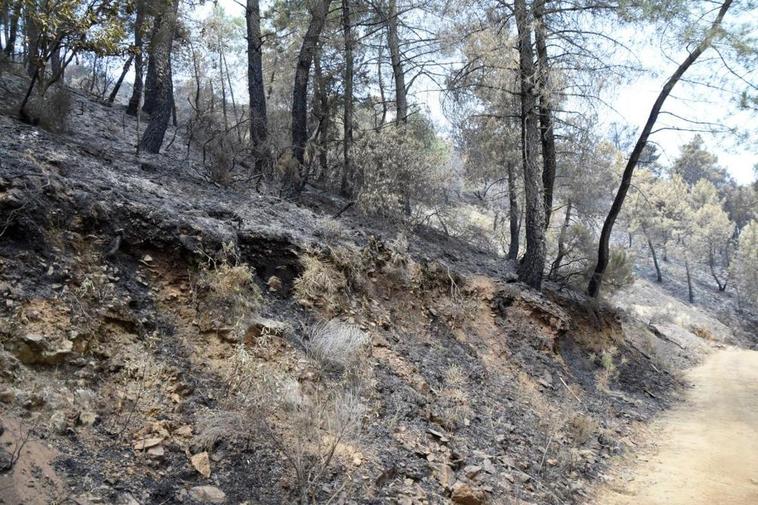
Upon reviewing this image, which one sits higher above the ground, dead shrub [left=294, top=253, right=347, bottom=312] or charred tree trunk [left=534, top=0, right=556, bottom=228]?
charred tree trunk [left=534, top=0, right=556, bottom=228]

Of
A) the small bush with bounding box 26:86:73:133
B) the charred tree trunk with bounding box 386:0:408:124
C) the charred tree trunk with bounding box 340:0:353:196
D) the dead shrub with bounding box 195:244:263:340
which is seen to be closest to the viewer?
the dead shrub with bounding box 195:244:263:340

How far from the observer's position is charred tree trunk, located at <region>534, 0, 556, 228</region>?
363 inches

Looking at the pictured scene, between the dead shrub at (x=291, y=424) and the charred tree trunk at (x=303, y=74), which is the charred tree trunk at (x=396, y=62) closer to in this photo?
the charred tree trunk at (x=303, y=74)

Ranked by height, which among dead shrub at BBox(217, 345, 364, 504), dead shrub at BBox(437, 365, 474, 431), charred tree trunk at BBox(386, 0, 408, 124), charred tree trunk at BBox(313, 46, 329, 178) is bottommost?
dead shrub at BBox(437, 365, 474, 431)

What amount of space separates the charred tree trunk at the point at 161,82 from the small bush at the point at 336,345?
455 centimetres

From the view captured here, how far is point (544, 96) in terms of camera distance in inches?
372

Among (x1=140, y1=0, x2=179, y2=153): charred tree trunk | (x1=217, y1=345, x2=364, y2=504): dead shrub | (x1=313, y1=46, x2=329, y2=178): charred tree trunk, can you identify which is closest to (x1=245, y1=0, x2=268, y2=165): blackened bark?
(x1=313, y1=46, x2=329, y2=178): charred tree trunk

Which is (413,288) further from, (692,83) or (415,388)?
(692,83)

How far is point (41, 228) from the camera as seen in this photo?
13.5 ft

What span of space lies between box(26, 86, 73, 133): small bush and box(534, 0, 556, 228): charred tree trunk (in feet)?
25.0

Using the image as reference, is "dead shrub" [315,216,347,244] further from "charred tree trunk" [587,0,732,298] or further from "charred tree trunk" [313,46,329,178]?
"charred tree trunk" [587,0,732,298]

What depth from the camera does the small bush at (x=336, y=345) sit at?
16.5 ft

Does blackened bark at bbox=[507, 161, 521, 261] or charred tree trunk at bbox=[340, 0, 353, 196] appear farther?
blackened bark at bbox=[507, 161, 521, 261]

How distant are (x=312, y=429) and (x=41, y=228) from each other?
2.79 m
